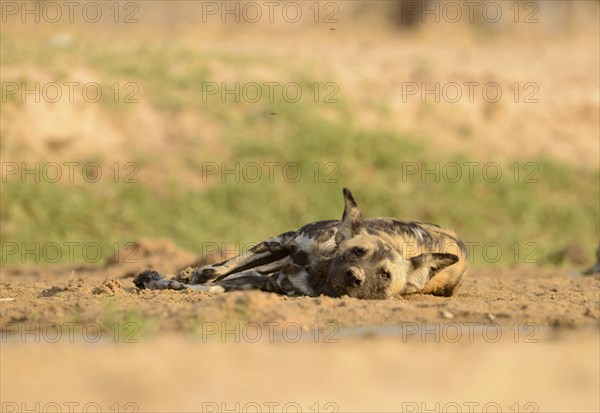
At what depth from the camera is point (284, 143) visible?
54.9 ft

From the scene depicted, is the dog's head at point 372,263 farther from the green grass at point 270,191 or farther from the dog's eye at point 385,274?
the green grass at point 270,191

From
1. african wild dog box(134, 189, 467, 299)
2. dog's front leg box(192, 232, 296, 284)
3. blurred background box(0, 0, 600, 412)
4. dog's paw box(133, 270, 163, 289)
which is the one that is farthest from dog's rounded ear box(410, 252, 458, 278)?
dog's paw box(133, 270, 163, 289)

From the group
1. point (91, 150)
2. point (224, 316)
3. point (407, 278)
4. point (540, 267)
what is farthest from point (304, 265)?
point (91, 150)

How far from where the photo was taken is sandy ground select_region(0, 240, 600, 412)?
4.71 metres

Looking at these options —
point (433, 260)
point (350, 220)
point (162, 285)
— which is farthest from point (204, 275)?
point (433, 260)

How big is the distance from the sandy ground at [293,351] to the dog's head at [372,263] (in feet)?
0.65

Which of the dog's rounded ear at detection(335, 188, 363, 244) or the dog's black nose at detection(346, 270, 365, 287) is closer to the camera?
the dog's black nose at detection(346, 270, 365, 287)

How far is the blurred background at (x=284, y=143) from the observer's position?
1508 cm

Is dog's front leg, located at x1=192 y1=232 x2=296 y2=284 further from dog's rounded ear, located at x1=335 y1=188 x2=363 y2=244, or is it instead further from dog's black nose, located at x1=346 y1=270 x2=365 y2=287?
dog's black nose, located at x1=346 y1=270 x2=365 y2=287

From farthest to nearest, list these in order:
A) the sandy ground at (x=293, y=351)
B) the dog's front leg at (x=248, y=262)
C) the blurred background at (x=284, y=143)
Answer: the blurred background at (x=284, y=143) → the dog's front leg at (x=248, y=262) → the sandy ground at (x=293, y=351)

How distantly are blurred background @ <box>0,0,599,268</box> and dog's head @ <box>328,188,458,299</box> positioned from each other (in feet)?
20.3

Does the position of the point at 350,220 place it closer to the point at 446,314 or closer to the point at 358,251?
the point at 358,251

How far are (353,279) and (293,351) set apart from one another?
2.01 metres

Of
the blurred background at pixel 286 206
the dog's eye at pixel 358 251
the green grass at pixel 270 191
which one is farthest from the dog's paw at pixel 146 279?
the green grass at pixel 270 191
